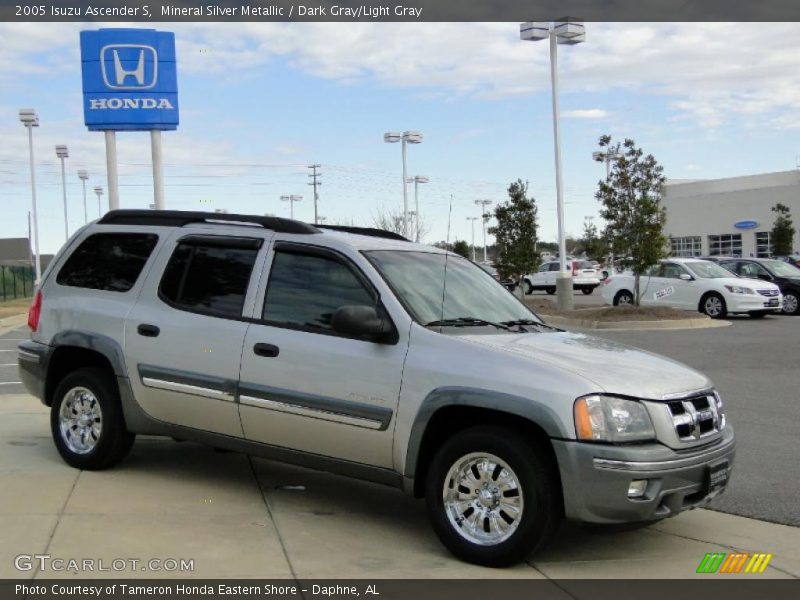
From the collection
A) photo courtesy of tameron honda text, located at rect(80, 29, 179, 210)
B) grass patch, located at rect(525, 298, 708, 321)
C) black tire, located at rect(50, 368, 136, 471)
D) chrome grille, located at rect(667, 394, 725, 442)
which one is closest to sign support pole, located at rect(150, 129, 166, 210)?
photo courtesy of tameron honda text, located at rect(80, 29, 179, 210)

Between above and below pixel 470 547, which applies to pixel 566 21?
above

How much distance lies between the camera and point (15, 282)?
50312 millimetres

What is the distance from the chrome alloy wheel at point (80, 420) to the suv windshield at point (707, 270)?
65.8 feet

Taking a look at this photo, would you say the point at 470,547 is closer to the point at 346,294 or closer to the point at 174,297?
the point at 346,294

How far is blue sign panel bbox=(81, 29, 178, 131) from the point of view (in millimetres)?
17766

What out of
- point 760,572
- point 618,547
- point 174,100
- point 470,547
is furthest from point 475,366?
point 174,100

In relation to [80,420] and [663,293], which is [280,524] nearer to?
[80,420]

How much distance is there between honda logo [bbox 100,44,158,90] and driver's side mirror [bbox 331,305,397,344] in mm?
14195

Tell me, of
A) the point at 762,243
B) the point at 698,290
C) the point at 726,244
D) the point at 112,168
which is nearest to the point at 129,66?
the point at 112,168

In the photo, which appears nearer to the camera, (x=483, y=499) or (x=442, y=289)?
(x=483, y=499)

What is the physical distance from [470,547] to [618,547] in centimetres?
108

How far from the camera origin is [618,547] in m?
5.42

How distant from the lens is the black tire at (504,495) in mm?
4723

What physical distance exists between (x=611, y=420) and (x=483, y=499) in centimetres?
83
